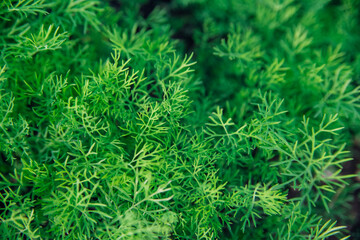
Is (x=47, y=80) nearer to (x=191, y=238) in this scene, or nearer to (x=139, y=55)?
(x=139, y=55)

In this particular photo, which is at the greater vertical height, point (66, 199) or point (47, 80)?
point (47, 80)

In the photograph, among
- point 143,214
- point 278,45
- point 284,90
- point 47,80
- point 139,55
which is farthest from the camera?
point 278,45

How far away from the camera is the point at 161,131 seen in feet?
3.52

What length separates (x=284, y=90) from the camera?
4.66 ft

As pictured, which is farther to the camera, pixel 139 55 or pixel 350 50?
pixel 350 50

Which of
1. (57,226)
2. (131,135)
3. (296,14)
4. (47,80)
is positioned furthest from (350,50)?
(57,226)

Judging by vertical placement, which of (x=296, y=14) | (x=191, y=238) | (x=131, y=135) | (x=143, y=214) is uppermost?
(x=296, y=14)

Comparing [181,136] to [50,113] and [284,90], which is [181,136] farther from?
[284,90]

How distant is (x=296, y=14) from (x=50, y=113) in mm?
1368

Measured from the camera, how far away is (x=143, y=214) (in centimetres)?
98

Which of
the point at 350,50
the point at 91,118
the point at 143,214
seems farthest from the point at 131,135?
the point at 350,50

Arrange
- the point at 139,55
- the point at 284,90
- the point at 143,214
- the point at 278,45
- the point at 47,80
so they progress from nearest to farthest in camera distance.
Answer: the point at 143,214, the point at 47,80, the point at 139,55, the point at 284,90, the point at 278,45

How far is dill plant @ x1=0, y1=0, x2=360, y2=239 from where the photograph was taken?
1.02 m

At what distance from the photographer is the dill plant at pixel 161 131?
1.02 meters
